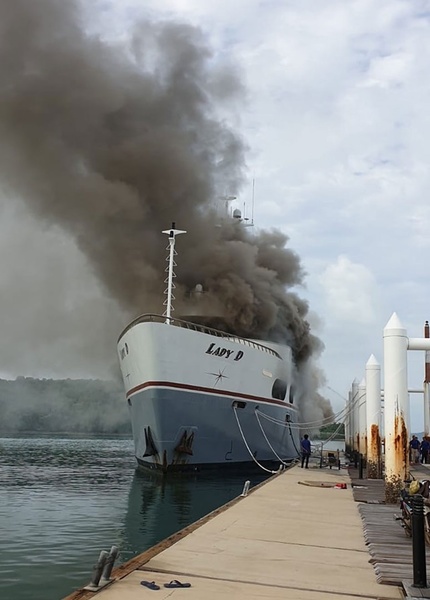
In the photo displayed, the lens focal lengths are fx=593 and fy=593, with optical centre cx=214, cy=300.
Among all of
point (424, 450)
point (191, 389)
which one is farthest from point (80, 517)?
point (424, 450)

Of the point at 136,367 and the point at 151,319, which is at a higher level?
the point at 151,319

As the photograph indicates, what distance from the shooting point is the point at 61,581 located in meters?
8.70

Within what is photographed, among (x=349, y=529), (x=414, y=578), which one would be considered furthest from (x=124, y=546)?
(x=414, y=578)

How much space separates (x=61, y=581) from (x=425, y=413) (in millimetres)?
31057

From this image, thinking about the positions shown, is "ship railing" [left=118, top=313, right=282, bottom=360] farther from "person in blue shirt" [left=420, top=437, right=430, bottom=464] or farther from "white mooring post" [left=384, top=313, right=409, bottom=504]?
"white mooring post" [left=384, top=313, right=409, bottom=504]

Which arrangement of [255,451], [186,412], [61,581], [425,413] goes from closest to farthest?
[61,581]
[186,412]
[255,451]
[425,413]

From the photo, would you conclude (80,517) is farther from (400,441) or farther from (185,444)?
(400,441)

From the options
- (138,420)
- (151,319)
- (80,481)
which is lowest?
(80,481)

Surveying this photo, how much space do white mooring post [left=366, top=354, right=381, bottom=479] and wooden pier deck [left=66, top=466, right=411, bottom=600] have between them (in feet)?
20.7

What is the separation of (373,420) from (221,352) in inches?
251

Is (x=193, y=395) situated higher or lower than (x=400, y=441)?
higher

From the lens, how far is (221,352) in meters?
22.8

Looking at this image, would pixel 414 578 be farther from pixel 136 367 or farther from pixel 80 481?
pixel 80 481

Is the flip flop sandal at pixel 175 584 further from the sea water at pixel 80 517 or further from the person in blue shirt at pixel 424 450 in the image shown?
the person in blue shirt at pixel 424 450
